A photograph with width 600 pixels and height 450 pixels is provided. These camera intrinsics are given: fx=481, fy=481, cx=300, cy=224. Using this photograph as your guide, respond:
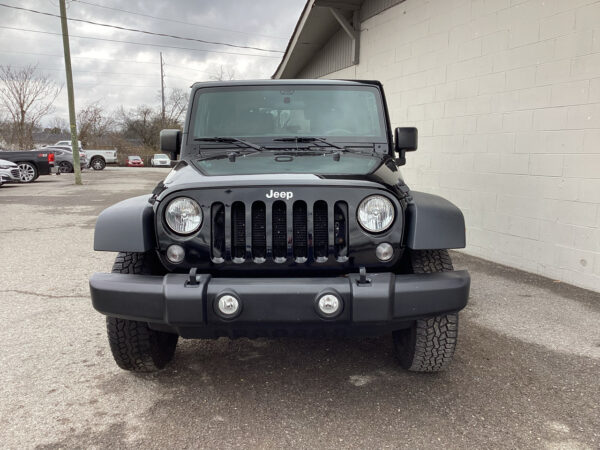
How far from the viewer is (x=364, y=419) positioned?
2.44m

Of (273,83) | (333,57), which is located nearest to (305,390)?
(273,83)

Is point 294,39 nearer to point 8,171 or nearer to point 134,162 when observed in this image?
point 8,171

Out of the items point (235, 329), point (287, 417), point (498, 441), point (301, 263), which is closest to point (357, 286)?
point (301, 263)

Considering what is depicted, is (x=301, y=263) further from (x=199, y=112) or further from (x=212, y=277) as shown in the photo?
(x=199, y=112)

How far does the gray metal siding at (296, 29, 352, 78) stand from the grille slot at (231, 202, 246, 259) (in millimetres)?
8492

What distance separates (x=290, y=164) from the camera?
2807mm

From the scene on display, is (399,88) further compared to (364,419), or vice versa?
(399,88)

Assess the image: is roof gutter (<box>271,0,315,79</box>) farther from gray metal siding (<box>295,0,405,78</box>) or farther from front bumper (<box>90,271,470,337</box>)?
front bumper (<box>90,271,470,337</box>)

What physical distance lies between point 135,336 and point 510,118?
15.8 ft

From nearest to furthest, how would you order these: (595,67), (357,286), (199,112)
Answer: (357,286) < (199,112) < (595,67)

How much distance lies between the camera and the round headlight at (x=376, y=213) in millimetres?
2398

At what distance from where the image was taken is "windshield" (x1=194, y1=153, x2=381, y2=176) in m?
2.64

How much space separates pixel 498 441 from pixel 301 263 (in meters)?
1.25

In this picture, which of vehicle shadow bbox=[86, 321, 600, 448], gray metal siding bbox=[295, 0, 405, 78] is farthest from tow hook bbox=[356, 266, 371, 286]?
gray metal siding bbox=[295, 0, 405, 78]
